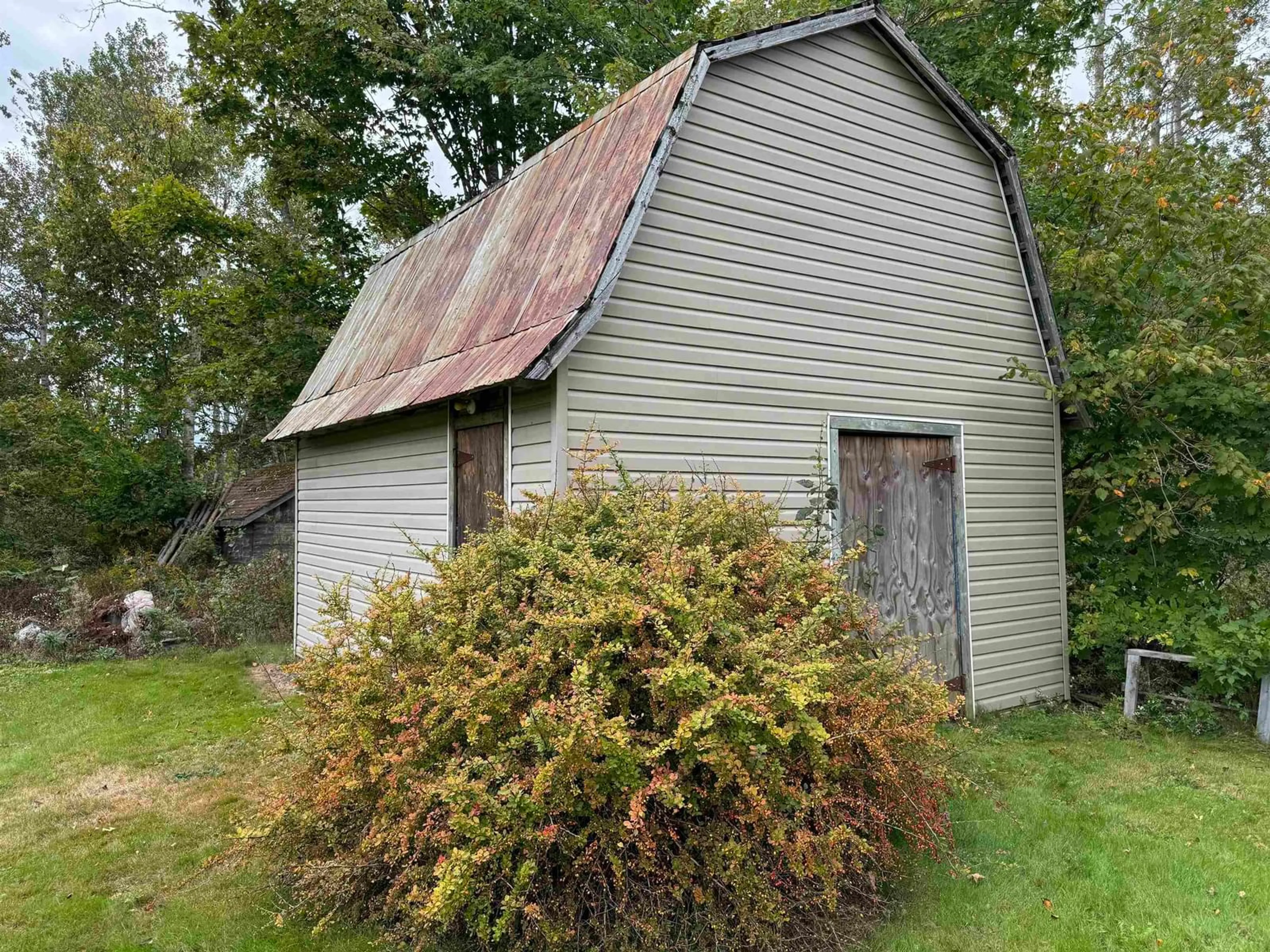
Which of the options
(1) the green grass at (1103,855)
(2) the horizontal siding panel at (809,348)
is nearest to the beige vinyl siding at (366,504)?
(2) the horizontal siding panel at (809,348)

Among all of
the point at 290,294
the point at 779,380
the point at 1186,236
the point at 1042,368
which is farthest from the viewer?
the point at 290,294

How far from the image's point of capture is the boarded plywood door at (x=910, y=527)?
247 inches

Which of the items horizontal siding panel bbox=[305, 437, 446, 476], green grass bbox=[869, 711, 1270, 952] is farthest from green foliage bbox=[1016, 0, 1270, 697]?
horizontal siding panel bbox=[305, 437, 446, 476]

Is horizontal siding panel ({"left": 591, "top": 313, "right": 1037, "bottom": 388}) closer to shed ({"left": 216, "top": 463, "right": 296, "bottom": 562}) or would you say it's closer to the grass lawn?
the grass lawn

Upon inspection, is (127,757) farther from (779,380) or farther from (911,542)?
(911,542)

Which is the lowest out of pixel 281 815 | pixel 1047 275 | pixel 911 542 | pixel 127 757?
pixel 127 757

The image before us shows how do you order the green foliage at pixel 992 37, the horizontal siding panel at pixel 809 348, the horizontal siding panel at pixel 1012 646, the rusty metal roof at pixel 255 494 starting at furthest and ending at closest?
the rusty metal roof at pixel 255 494
the green foliage at pixel 992 37
the horizontal siding panel at pixel 1012 646
the horizontal siding panel at pixel 809 348

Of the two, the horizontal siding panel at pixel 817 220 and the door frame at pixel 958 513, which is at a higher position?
the horizontal siding panel at pixel 817 220

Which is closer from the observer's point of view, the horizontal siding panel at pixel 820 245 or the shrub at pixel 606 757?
the shrub at pixel 606 757

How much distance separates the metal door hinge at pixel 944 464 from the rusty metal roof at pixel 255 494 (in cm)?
1256

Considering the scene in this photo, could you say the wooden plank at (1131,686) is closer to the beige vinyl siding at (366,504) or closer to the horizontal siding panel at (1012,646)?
the horizontal siding panel at (1012,646)

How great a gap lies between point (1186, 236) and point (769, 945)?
7126 millimetres

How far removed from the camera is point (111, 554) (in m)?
16.8

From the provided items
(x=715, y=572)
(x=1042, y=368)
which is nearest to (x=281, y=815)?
(x=715, y=572)
